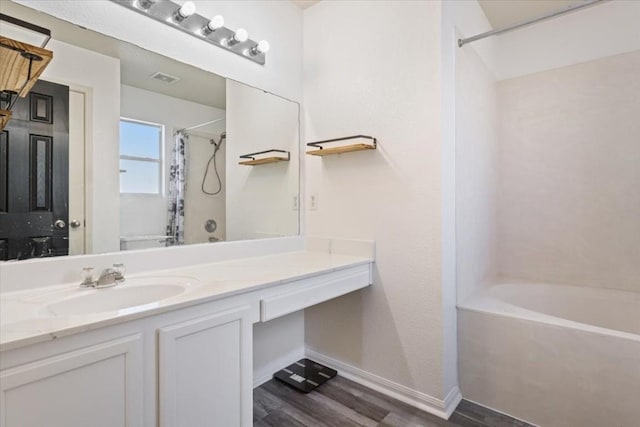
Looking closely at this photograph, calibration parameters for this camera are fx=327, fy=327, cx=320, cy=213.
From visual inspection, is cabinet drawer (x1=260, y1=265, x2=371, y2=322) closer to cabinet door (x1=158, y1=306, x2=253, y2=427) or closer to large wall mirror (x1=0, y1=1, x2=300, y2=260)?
cabinet door (x1=158, y1=306, x2=253, y2=427)

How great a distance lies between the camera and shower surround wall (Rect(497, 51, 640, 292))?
2313 mm

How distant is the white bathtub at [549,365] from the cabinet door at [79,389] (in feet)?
5.62

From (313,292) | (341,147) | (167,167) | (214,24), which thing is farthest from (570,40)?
(167,167)

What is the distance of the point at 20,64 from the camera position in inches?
42.8

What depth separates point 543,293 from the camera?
8.26 ft

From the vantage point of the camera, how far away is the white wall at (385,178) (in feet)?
5.94

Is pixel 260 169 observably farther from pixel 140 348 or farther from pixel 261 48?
pixel 140 348

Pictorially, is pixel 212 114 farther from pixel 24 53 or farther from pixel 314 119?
pixel 24 53

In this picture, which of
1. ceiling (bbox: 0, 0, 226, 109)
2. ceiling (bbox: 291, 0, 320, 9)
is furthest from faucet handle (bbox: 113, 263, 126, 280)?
ceiling (bbox: 291, 0, 320, 9)

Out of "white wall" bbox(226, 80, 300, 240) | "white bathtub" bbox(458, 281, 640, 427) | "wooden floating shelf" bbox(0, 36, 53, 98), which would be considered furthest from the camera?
"white wall" bbox(226, 80, 300, 240)

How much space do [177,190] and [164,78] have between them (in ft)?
1.89

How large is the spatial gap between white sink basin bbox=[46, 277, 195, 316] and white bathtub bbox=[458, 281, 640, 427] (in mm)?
1600

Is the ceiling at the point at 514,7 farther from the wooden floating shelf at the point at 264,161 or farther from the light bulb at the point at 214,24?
the wooden floating shelf at the point at 264,161

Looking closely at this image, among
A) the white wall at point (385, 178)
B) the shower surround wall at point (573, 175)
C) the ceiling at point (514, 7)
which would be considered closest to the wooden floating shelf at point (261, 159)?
the white wall at point (385, 178)
